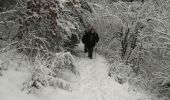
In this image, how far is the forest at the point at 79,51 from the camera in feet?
28.0

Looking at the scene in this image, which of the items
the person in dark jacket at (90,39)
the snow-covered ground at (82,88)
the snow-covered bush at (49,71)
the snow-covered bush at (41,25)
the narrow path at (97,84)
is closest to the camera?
the snow-covered ground at (82,88)

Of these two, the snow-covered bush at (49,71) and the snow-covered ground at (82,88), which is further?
the snow-covered bush at (49,71)

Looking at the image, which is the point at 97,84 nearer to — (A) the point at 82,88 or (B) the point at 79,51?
(A) the point at 82,88

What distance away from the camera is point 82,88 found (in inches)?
369

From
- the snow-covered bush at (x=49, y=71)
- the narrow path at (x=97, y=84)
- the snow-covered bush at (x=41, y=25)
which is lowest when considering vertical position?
the narrow path at (x=97, y=84)

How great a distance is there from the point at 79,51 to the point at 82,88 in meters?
4.99

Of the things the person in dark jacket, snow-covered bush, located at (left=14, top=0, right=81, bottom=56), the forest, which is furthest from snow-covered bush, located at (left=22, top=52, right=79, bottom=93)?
the person in dark jacket

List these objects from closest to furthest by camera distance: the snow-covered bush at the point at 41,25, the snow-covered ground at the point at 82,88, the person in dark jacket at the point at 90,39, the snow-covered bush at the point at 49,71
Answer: the snow-covered ground at the point at 82,88, the snow-covered bush at the point at 49,71, the snow-covered bush at the point at 41,25, the person in dark jacket at the point at 90,39

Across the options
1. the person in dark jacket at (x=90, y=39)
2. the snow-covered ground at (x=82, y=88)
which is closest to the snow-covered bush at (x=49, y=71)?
the snow-covered ground at (x=82, y=88)

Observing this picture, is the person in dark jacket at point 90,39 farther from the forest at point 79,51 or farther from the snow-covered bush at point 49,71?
the snow-covered bush at point 49,71

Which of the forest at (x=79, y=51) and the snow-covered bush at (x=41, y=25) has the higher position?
the snow-covered bush at (x=41, y=25)

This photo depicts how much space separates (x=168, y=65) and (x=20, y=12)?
821cm

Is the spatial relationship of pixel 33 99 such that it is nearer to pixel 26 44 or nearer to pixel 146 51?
pixel 26 44

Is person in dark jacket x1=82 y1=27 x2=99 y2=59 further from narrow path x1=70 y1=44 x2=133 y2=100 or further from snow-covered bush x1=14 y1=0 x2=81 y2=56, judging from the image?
snow-covered bush x1=14 y1=0 x2=81 y2=56
